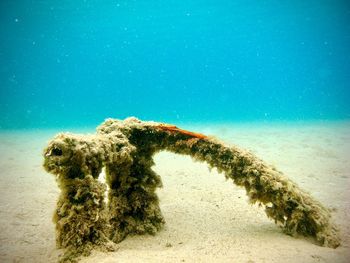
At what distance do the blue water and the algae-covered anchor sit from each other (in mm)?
26784

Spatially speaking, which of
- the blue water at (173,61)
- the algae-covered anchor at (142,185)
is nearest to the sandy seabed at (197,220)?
the algae-covered anchor at (142,185)

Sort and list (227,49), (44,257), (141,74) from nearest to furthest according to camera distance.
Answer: (44,257)
(227,49)
(141,74)

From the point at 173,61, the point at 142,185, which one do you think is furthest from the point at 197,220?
the point at 173,61

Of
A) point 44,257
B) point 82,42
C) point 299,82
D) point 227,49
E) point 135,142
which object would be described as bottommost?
point 44,257

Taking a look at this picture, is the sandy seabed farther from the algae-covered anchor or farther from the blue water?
the blue water

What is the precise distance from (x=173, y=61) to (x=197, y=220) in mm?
150678

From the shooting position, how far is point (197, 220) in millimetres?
4562

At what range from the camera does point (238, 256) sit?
10.4ft

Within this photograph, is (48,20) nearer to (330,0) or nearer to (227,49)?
(330,0)

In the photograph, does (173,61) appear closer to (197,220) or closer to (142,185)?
(197,220)

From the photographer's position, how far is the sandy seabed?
3232 millimetres

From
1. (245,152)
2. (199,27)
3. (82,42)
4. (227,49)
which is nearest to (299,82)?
(227,49)

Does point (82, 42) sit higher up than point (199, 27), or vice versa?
point (199, 27)

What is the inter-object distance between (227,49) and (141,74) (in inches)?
1907
